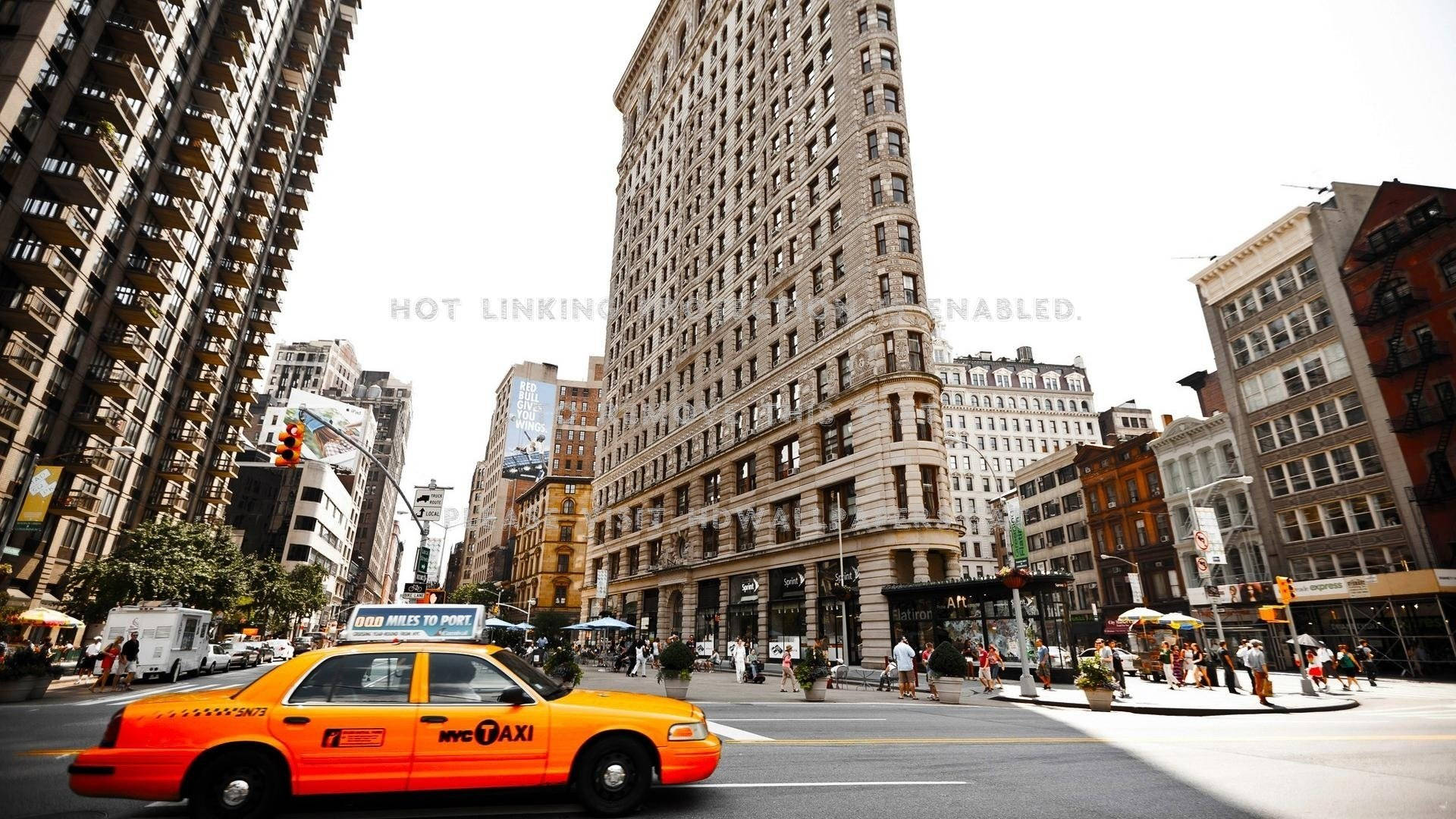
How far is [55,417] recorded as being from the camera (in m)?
35.7

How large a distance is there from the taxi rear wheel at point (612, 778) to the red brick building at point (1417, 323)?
4570cm

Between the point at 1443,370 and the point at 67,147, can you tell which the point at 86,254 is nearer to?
the point at 67,147

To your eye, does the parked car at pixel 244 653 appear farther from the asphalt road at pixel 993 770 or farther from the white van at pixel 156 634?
the asphalt road at pixel 993 770

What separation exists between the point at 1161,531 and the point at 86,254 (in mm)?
74746

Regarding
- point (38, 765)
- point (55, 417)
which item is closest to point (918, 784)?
point (38, 765)

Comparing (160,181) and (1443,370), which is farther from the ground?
(160,181)

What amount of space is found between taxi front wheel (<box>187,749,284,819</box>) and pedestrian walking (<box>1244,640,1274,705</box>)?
2323 cm

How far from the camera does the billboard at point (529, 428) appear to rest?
4473 inches

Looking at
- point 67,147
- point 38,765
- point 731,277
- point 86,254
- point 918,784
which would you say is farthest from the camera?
point 731,277

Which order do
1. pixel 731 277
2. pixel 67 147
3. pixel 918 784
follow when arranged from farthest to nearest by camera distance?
pixel 731 277, pixel 67 147, pixel 918 784

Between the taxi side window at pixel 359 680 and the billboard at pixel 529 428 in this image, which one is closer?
the taxi side window at pixel 359 680

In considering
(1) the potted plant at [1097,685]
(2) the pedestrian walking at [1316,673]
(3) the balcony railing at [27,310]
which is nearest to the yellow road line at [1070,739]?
(1) the potted plant at [1097,685]

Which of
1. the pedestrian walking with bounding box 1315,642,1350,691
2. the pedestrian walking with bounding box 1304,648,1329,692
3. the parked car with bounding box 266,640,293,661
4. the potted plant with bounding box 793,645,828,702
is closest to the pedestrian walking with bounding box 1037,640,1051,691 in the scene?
the potted plant with bounding box 793,645,828,702

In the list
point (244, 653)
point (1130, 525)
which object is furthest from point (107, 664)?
point (1130, 525)
